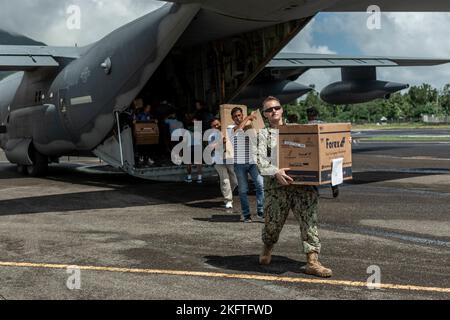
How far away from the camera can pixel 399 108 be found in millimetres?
105875

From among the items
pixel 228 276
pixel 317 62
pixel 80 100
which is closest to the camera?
pixel 228 276

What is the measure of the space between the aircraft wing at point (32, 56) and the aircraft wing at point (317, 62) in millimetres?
7210

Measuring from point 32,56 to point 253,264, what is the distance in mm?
12522

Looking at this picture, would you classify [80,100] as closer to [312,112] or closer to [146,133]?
[146,133]

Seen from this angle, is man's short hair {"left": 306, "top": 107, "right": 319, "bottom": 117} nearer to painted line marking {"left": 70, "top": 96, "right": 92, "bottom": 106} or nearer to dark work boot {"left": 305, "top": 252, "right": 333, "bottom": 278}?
dark work boot {"left": 305, "top": 252, "right": 333, "bottom": 278}

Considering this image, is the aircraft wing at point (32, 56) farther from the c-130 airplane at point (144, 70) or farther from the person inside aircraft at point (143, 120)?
the person inside aircraft at point (143, 120)

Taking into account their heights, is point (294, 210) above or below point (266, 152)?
below

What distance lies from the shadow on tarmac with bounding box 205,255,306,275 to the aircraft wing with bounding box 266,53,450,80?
13018mm

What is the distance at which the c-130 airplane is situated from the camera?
1101 centimetres

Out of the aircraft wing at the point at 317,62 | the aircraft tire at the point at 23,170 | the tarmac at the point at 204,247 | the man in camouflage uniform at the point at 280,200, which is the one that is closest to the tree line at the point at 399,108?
the aircraft wing at the point at 317,62

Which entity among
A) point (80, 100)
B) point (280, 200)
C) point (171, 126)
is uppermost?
point (80, 100)

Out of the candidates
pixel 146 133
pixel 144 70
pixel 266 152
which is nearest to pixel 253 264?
pixel 266 152

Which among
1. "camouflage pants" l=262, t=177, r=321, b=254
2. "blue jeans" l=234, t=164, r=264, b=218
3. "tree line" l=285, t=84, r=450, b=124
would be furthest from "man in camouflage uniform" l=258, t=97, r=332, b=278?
"tree line" l=285, t=84, r=450, b=124

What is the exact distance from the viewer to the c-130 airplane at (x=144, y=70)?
11.0 m
